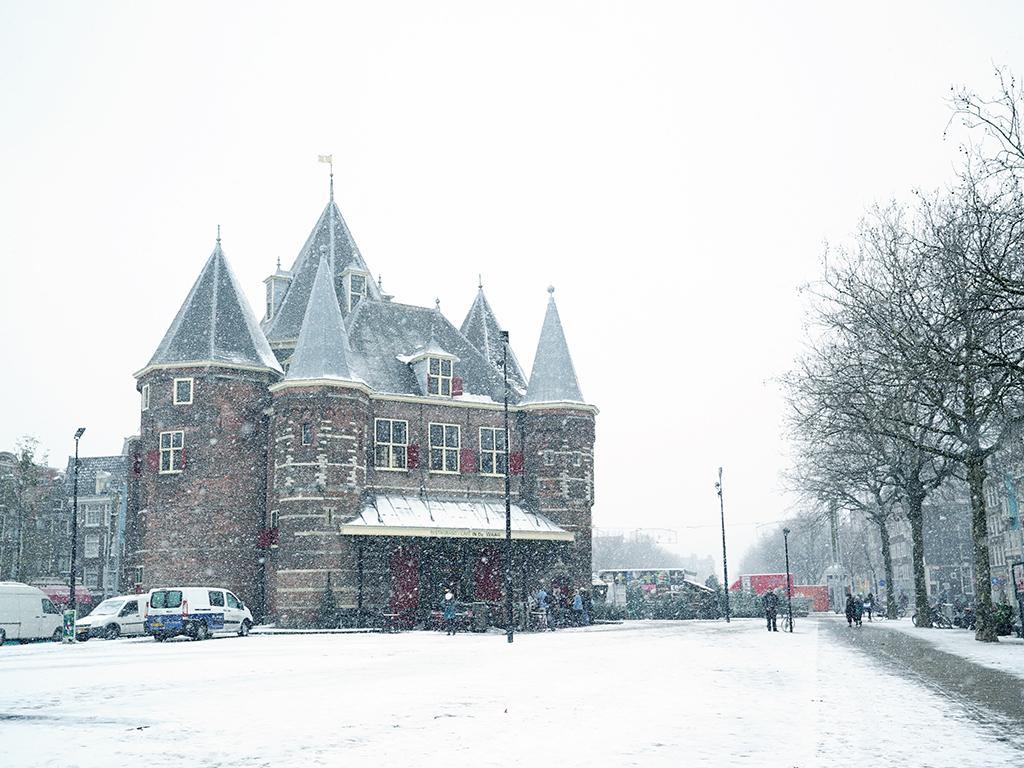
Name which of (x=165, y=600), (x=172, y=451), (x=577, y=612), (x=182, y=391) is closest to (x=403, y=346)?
(x=182, y=391)

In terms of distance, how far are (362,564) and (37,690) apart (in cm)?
2214

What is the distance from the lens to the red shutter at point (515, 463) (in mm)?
42781

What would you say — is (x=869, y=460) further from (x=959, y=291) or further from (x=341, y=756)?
(x=341, y=756)

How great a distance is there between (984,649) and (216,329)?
30128mm

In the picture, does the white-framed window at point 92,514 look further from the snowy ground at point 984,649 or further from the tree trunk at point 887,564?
the snowy ground at point 984,649

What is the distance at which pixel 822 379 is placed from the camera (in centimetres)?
2881

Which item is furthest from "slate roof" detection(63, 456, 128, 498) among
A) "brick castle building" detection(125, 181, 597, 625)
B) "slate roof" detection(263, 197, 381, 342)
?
"slate roof" detection(263, 197, 381, 342)

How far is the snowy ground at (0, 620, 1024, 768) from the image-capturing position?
9.09m

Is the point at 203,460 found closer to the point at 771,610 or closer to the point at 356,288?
the point at 356,288

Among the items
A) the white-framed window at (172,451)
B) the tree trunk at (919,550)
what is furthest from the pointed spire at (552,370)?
the white-framed window at (172,451)

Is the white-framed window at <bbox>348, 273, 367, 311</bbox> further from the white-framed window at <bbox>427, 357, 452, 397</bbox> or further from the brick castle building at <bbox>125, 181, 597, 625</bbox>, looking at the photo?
the white-framed window at <bbox>427, 357, 452, 397</bbox>

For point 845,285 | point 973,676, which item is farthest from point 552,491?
point 973,676

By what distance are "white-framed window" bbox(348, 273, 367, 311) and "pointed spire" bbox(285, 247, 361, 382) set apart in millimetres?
5721

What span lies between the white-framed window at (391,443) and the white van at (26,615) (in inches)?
507
